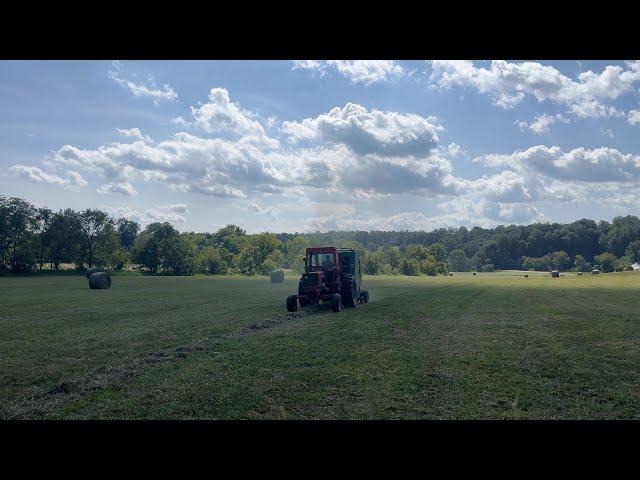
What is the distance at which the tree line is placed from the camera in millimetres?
32688

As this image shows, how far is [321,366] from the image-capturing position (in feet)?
25.1

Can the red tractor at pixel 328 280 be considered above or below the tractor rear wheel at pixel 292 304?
above

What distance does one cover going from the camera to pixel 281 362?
800 centimetres

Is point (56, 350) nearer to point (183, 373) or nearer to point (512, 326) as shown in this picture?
point (183, 373)

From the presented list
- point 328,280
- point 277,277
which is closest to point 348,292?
point 328,280

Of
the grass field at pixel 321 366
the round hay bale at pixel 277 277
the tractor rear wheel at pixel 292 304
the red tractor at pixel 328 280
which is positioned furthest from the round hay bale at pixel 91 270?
the tractor rear wheel at pixel 292 304

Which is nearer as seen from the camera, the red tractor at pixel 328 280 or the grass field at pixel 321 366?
the grass field at pixel 321 366

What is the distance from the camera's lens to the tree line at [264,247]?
32688 millimetres

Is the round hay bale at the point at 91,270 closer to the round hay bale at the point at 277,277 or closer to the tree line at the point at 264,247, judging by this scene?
the tree line at the point at 264,247

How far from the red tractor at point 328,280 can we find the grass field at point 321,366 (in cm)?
187

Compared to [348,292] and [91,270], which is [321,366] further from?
[91,270]

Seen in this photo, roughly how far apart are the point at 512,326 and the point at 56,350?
A: 1121 cm

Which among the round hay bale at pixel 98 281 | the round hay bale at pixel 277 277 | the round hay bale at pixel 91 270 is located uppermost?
the round hay bale at pixel 91 270

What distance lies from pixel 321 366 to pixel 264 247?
6686cm
